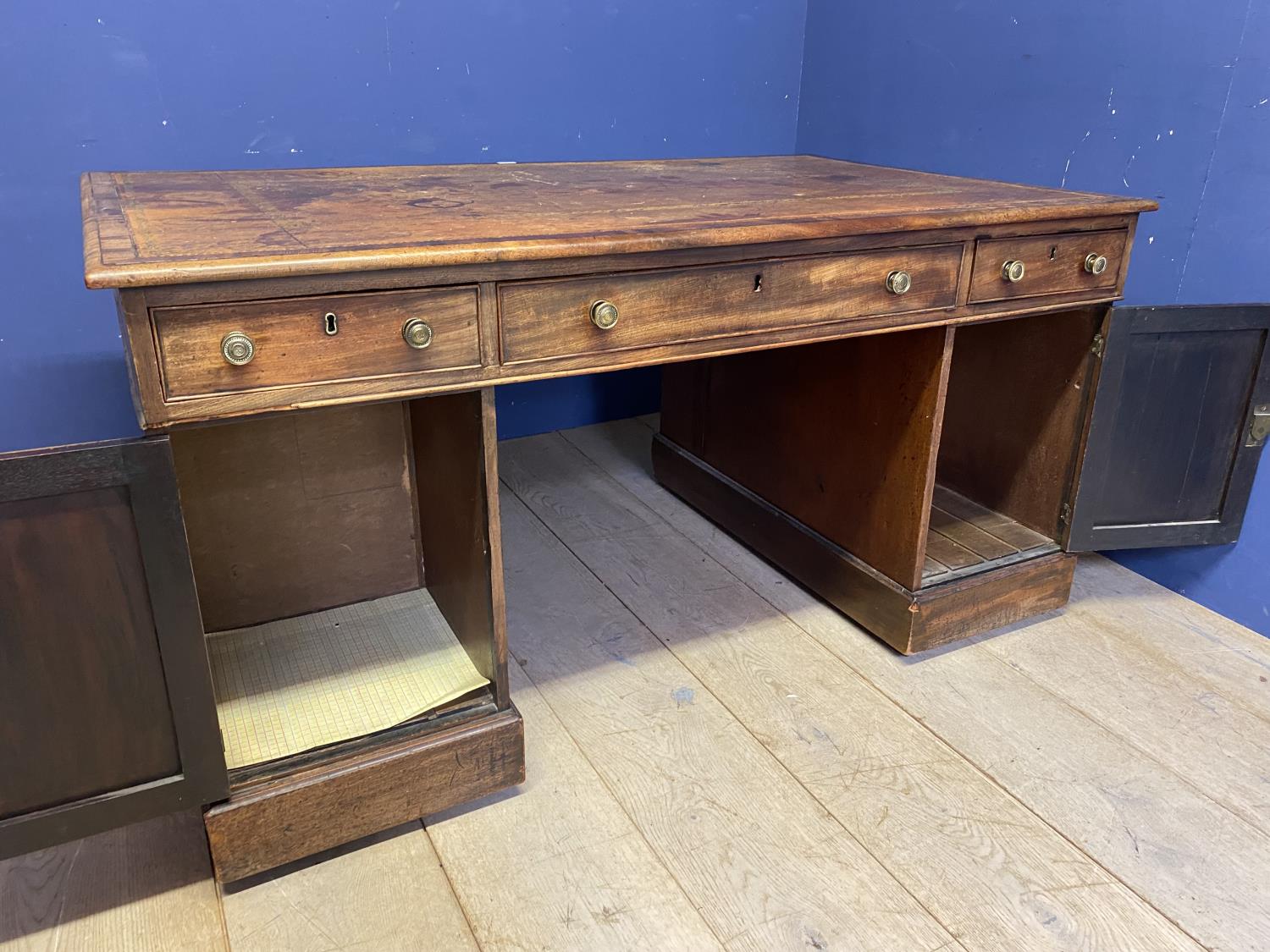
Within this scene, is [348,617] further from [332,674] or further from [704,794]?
[704,794]

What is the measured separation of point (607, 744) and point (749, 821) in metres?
0.26

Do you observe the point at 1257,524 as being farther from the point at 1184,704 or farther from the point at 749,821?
the point at 749,821

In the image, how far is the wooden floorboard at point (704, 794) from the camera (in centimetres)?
118

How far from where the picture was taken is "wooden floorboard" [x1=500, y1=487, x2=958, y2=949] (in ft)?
3.89

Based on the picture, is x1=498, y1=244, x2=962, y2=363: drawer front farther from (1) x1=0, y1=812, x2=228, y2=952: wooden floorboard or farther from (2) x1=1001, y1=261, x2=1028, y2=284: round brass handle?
(1) x1=0, y1=812, x2=228, y2=952: wooden floorboard

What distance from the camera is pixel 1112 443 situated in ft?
5.61

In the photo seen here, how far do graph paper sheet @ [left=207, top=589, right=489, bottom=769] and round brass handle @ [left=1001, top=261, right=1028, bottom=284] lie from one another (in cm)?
103

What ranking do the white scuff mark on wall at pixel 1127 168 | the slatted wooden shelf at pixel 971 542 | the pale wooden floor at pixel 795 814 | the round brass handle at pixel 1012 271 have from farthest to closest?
the white scuff mark on wall at pixel 1127 168, the slatted wooden shelf at pixel 971 542, the round brass handle at pixel 1012 271, the pale wooden floor at pixel 795 814

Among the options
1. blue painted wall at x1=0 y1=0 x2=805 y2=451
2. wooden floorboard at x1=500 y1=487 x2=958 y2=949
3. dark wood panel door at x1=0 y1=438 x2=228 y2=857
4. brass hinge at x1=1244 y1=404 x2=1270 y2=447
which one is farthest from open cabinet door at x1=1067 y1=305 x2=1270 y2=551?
dark wood panel door at x1=0 y1=438 x2=228 y2=857

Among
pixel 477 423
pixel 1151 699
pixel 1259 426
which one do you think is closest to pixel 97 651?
pixel 477 423

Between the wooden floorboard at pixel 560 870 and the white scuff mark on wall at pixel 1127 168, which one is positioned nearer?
the wooden floorboard at pixel 560 870

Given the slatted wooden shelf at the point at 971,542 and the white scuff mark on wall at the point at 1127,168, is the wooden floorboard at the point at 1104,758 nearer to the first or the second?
the slatted wooden shelf at the point at 971,542

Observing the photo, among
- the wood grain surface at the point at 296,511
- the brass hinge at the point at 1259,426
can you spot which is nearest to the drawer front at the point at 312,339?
the wood grain surface at the point at 296,511

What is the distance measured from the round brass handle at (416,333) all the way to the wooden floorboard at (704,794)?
2.36ft
